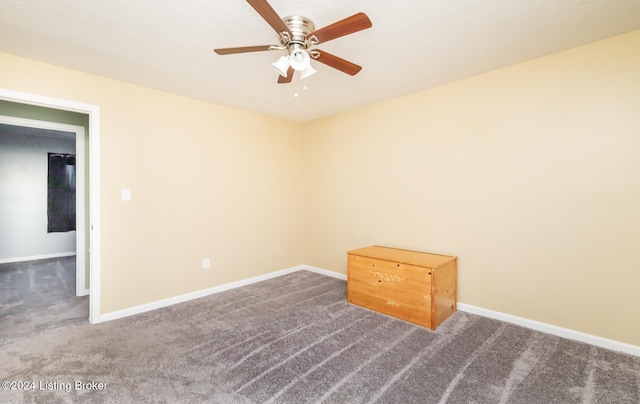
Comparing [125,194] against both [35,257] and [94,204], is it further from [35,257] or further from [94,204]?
[35,257]

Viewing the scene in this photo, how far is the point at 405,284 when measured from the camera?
2.66m

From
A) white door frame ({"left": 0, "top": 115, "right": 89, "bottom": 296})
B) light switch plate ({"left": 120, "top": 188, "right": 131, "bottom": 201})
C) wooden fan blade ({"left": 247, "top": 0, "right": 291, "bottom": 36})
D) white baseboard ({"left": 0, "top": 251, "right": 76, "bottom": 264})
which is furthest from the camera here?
white baseboard ({"left": 0, "top": 251, "right": 76, "bottom": 264})

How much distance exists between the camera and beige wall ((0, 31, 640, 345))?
218 cm

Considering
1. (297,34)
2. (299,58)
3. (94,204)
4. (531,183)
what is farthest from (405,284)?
(94,204)

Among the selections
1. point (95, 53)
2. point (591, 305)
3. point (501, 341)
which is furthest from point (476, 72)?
point (95, 53)

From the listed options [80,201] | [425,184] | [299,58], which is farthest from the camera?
[80,201]

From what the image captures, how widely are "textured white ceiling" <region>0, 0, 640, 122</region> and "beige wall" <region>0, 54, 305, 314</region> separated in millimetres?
245

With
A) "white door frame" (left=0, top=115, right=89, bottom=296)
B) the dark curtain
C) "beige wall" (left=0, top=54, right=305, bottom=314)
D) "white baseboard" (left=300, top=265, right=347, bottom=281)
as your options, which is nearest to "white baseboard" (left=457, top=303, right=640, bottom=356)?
"white baseboard" (left=300, top=265, right=347, bottom=281)

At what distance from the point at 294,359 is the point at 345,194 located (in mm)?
2350

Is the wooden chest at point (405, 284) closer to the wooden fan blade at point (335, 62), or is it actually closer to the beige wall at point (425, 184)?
the beige wall at point (425, 184)

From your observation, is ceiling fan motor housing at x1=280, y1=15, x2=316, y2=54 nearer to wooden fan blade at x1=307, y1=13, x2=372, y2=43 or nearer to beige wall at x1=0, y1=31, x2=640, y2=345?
wooden fan blade at x1=307, y1=13, x2=372, y2=43

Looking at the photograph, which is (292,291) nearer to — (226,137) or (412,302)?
(412,302)

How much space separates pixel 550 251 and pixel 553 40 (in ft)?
5.44

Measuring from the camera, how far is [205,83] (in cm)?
285
